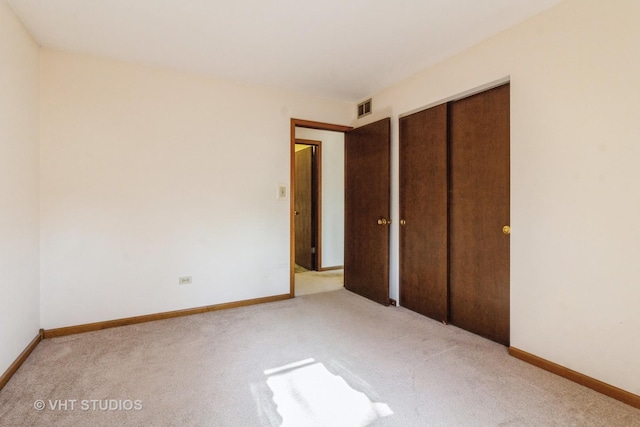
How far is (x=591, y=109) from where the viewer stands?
198cm

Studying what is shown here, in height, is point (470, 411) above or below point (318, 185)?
below

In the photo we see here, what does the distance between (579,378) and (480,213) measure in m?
1.30

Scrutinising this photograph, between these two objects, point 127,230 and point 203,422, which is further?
point 127,230

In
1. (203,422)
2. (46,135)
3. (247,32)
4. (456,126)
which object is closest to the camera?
(203,422)

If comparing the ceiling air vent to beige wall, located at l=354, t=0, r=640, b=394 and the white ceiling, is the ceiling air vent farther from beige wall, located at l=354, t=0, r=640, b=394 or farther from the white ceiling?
beige wall, located at l=354, t=0, r=640, b=394

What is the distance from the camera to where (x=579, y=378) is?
2.01 meters

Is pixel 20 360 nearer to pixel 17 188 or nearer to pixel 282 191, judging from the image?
pixel 17 188

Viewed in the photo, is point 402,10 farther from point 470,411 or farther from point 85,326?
point 85,326

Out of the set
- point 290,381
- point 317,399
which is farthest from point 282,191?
point 317,399

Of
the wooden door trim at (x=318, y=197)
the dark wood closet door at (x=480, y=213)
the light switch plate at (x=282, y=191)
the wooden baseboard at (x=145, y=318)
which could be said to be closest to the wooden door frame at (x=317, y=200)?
Result: the wooden door trim at (x=318, y=197)

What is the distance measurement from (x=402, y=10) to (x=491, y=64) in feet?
2.98

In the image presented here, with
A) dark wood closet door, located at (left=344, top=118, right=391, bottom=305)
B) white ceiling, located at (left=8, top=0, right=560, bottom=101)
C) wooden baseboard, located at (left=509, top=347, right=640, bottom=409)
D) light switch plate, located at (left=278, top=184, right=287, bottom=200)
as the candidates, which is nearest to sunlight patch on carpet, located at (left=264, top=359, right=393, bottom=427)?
wooden baseboard, located at (left=509, top=347, right=640, bottom=409)

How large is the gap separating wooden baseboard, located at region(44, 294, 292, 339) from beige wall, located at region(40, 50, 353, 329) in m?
0.05

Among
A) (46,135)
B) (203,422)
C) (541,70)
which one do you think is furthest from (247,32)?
(203,422)
